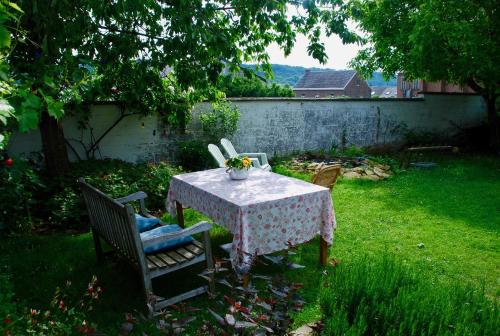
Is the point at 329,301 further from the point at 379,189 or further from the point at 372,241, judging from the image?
the point at 379,189

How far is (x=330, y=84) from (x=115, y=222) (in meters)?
56.1

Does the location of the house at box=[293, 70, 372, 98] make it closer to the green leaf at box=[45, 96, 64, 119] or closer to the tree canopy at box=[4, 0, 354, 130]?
the tree canopy at box=[4, 0, 354, 130]

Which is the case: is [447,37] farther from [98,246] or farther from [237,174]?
[98,246]

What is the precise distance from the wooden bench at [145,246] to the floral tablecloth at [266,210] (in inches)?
14.7

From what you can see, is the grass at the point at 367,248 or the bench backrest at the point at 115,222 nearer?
the bench backrest at the point at 115,222

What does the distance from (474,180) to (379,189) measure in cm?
235

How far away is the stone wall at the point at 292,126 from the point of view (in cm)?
788

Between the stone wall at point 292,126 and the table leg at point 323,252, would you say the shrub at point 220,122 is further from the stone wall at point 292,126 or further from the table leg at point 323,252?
the table leg at point 323,252

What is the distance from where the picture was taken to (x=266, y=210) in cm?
385

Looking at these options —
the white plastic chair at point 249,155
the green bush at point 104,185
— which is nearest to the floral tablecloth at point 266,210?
the green bush at point 104,185

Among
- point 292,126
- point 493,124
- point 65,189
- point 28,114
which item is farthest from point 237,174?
point 493,124

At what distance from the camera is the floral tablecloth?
3773mm

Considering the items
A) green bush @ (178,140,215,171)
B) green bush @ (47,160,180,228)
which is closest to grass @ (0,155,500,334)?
green bush @ (47,160,180,228)

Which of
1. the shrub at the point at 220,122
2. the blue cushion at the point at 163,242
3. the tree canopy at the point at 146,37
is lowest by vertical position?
the blue cushion at the point at 163,242
